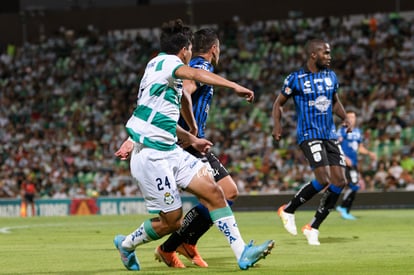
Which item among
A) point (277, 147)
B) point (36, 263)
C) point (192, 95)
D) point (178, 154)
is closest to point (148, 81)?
point (178, 154)

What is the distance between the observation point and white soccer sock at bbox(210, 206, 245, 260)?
888 cm

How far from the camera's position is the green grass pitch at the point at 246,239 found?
369 inches

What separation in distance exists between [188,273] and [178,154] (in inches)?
45.6

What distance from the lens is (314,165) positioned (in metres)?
13.4

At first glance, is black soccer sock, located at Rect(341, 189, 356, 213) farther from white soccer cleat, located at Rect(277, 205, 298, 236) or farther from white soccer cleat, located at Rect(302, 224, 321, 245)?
white soccer cleat, located at Rect(302, 224, 321, 245)

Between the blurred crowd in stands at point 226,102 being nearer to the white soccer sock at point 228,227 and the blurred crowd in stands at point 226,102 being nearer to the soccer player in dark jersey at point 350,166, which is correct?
the soccer player in dark jersey at point 350,166

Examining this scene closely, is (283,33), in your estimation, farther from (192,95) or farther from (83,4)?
(192,95)

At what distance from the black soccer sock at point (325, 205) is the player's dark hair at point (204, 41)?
3634 millimetres

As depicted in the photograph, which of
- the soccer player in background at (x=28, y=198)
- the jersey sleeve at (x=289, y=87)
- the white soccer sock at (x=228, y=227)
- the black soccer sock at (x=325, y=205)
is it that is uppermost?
the jersey sleeve at (x=289, y=87)

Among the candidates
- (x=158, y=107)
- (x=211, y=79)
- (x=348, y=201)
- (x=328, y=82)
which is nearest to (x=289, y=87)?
(x=328, y=82)

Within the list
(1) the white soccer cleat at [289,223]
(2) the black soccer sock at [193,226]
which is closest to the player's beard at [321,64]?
(1) the white soccer cleat at [289,223]

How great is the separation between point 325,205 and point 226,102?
833 inches

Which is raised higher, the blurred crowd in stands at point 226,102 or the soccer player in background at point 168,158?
the soccer player in background at point 168,158

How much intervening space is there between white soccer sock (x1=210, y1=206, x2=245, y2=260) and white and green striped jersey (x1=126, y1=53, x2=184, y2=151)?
0.78 m
